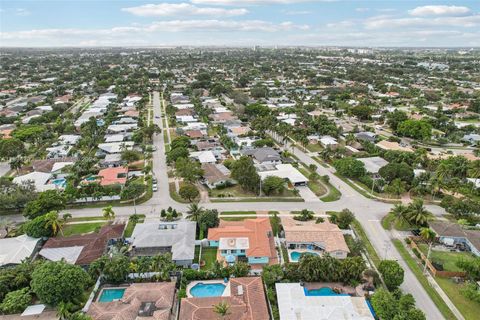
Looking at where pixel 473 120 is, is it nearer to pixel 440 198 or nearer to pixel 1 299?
pixel 440 198

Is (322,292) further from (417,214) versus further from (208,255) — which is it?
(417,214)

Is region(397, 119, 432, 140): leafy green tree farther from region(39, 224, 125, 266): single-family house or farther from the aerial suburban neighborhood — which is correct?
region(39, 224, 125, 266): single-family house

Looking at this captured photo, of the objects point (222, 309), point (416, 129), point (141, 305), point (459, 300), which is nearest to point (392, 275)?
point (459, 300)

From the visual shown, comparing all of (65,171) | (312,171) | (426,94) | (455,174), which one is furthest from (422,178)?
(426,94)

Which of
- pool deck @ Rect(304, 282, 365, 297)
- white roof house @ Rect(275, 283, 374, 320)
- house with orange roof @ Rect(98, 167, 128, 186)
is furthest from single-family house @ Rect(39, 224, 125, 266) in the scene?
pool deck @ Rect(304, 282, 365, 297)

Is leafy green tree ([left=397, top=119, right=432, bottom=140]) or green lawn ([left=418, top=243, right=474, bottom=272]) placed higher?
leafy green tree ([left=397, top=119, right=432, bottom=140])
